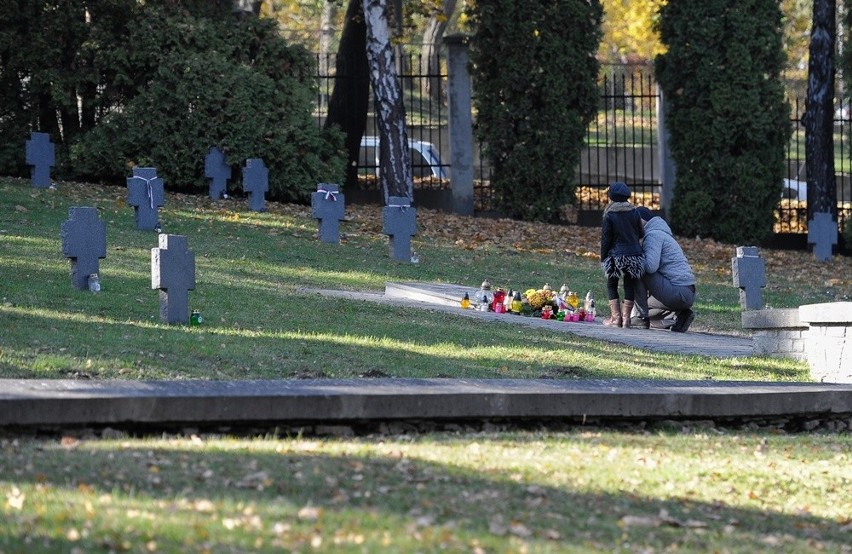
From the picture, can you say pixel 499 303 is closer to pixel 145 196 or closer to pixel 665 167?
pixel 145 196

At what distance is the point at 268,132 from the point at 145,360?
13842 mm

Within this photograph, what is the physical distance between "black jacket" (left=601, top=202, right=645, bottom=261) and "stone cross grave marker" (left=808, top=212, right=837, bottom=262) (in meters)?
10.7

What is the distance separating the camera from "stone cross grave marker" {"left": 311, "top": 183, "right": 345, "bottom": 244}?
2003 centimetres

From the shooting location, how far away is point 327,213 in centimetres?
2006

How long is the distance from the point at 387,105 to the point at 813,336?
12.1 metres

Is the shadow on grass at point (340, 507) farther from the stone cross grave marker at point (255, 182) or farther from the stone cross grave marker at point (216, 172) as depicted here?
the stone cross grave marker at point (216, 172)

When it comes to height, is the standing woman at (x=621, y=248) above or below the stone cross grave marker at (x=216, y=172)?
below

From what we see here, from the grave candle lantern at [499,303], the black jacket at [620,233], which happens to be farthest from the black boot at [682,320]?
the grave candle lantern at [499,303]

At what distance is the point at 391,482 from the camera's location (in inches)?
289

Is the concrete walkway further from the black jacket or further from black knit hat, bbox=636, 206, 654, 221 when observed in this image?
black knit hat, bbox=636, 206, 654, 221

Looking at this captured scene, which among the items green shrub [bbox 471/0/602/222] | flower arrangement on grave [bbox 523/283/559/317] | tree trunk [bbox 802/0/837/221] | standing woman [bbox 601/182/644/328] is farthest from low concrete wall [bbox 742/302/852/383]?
tree trunk [bbox 802/0/837/221]

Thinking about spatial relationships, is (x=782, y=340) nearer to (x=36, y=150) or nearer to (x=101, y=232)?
(x=101, y=232)

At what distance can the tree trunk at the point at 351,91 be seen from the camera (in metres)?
26.8

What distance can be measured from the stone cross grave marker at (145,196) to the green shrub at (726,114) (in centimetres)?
1084
